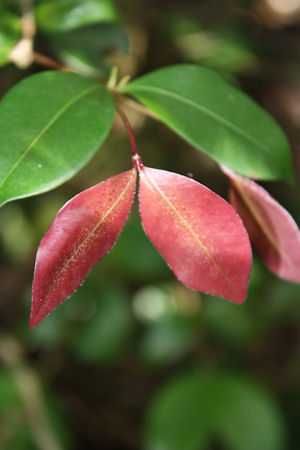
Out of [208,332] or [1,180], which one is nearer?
[1,180]

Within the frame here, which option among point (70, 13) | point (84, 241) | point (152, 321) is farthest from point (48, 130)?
point (152, 321)

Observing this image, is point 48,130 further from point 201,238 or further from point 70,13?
point 70,13

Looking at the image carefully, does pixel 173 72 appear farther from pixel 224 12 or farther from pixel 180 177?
pixel 224 12

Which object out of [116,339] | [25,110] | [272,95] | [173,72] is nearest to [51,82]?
[25,110]

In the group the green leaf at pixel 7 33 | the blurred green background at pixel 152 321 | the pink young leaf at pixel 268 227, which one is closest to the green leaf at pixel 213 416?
the blurred green background at pixel 152 321

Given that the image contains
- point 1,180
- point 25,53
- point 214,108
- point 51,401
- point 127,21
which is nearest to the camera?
point 1,180
